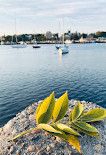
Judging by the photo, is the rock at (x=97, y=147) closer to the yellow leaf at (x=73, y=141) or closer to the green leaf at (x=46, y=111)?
the yellow leaf at (x=73, y=141)

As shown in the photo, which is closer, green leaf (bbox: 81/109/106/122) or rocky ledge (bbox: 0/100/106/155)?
rocky ledge (bbox: 0/100/106/155)

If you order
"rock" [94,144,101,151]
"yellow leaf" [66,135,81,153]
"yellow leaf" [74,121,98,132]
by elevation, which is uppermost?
"yellow leaf" [74,121,98,132]

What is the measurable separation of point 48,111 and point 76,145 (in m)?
1.63

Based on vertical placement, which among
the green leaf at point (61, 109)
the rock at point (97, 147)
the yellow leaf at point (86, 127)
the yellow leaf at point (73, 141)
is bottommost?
the rock at point (97, 147)

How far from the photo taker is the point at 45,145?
5375 millimetres

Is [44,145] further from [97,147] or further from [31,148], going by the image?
[97,147]

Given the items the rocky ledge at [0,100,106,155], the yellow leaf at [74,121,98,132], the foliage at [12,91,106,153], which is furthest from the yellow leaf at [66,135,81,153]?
the yellow leaf at [74,121,98,132]

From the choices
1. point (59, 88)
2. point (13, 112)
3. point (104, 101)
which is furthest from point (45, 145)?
point (59, 88)

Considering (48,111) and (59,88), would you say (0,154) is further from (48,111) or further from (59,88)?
(59,88)

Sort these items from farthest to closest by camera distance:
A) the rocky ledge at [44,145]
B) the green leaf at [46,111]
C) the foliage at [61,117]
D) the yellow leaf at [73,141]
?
the green leaf at [46,111] → the foliage at [61,117] → the rocky ledge at [44,145] → the yellow leaf at [73,141]

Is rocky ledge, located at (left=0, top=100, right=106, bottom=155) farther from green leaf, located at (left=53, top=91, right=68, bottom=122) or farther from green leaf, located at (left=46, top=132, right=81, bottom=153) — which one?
green leaf, located at (left=53, top=91, right=68, bottom=122)

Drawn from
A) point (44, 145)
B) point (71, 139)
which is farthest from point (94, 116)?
point (44, 145)

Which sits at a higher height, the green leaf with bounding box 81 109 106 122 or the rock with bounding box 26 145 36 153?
the green leaf with bounding box 81 109 106 122

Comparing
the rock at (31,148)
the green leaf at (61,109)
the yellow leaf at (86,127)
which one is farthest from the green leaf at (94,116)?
the rock at (31,148)
